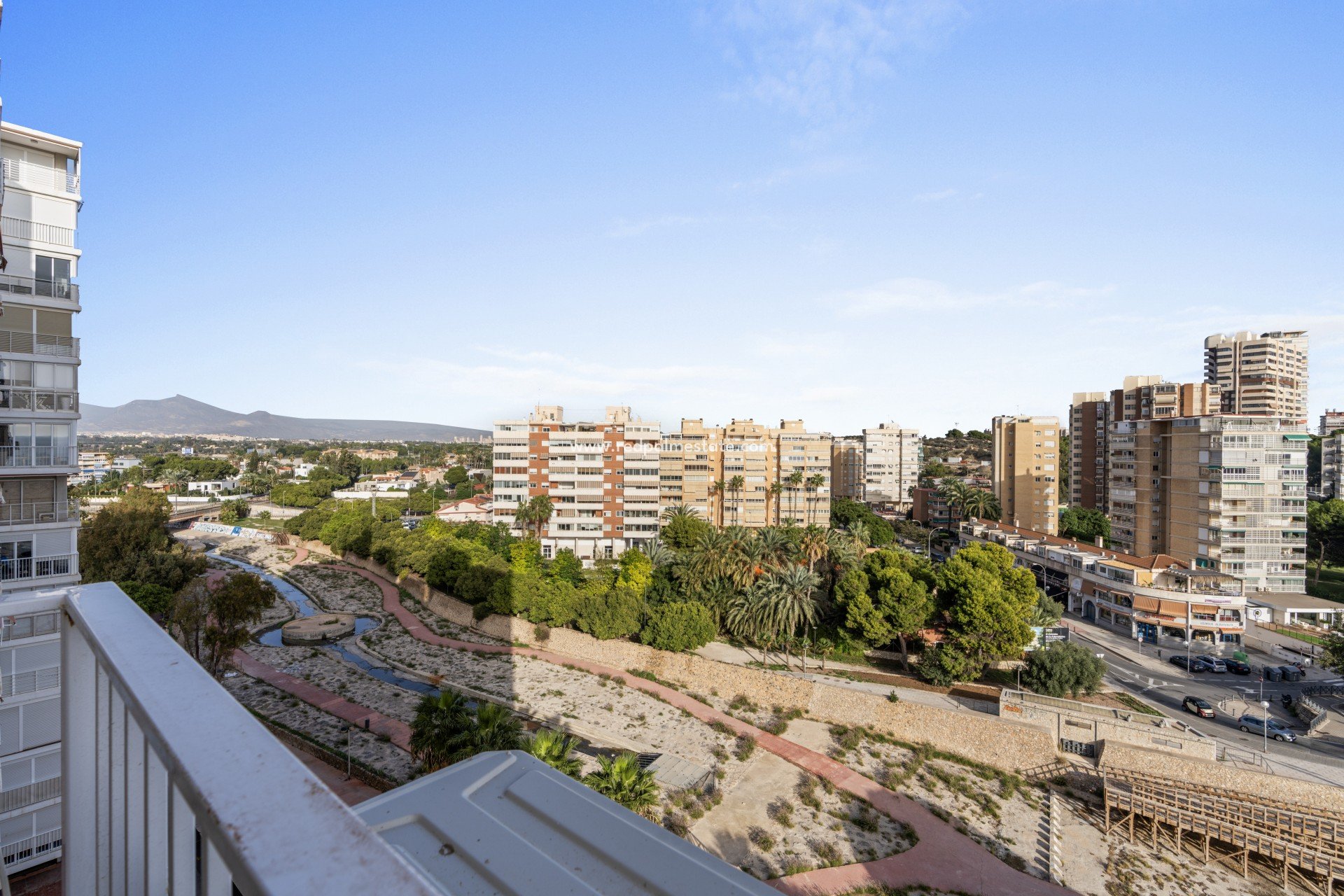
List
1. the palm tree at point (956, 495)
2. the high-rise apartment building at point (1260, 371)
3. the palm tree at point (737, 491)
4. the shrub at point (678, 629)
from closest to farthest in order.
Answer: the shrub at point (678, 629) → the palm tree at point (737, 491) → the palm tree at point (956, 495) → the high-rise apartment building at point (1260, 371)

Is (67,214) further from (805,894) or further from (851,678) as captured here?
(851,678)

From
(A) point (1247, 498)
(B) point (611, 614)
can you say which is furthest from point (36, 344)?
(A) point (1247, 498)

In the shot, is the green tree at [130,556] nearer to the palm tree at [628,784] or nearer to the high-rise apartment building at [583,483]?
the high-rise apartment building at [583,483]

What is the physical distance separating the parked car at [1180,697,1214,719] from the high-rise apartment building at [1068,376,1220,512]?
4079 centimetres

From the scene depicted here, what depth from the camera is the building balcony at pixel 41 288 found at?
12984 millimetres

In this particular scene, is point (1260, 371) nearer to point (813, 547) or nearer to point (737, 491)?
point (737, 491)

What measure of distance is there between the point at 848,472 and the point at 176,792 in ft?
292

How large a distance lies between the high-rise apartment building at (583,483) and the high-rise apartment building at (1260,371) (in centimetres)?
8353

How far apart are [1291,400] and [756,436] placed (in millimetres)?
80704

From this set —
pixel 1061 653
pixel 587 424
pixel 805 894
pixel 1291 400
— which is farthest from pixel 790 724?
pixel 1291 400

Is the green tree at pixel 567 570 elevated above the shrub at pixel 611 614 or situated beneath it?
elevated above

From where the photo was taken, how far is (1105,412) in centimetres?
7081

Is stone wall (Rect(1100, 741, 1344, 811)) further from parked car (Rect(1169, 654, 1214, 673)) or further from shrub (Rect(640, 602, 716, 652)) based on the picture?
shrub (Rect(640, 602, 716, 652))

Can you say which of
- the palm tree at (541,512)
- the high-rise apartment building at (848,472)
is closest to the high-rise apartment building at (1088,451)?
the high-rise apartment building at (848,472)
